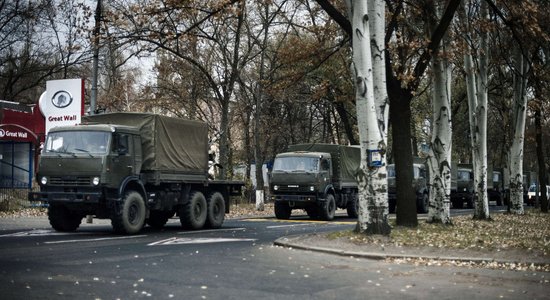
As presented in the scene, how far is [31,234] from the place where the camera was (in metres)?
17.1

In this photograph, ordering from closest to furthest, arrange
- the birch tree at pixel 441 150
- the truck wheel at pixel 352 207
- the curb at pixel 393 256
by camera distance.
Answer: the curb at pixel 393 256
the birch tree at pixel 441 150
the truck wheel at pixel 352 207

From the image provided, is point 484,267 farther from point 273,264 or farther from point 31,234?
point 31,234

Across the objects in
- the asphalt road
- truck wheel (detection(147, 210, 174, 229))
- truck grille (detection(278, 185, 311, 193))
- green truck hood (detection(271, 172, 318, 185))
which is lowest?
the asphalt road

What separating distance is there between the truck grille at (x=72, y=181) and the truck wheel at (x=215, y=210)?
4716 mm

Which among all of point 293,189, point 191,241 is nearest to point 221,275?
point 191,241

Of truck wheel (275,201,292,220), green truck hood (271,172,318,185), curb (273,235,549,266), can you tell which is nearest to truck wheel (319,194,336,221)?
green truck hood (271,172,318,185)

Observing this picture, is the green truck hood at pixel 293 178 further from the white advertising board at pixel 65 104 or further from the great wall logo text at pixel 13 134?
the great wall logo text at pixel 13 134

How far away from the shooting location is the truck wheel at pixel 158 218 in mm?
20986

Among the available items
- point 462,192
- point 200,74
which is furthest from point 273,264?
point 462,192

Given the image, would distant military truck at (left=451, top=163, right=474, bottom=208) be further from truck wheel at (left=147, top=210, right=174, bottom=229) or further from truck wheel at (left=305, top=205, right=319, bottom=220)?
truck wheel at (left=147, top=210, right=174, bottom=229)

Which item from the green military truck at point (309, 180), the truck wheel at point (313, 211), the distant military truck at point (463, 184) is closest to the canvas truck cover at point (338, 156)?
the green military truck at point (309, 180)

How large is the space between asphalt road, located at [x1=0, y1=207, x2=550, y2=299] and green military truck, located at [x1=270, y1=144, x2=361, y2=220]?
40.3ft

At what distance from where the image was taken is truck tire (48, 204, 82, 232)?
18141 mm

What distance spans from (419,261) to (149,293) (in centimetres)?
570
